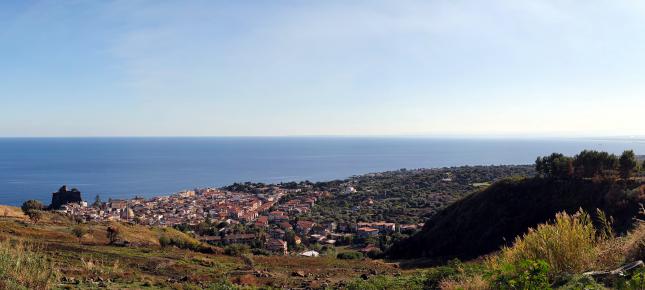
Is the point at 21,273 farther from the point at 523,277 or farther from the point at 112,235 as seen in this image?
the point at 112,235

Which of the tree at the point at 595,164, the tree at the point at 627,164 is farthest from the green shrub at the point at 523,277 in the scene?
the tree at the point at 595,164

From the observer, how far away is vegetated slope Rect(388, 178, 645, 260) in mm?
24844

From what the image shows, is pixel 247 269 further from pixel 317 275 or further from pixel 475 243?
pixel 475 243

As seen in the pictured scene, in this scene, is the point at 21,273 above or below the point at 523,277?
below

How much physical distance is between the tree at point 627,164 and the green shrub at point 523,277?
85.5 feet

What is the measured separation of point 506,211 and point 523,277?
25.8 metres

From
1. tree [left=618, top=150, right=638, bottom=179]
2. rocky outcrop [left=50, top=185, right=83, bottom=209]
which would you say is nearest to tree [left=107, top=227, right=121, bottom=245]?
tree [left=618, top=150, right=638, bottom=179]

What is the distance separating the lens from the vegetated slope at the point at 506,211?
2484 cm

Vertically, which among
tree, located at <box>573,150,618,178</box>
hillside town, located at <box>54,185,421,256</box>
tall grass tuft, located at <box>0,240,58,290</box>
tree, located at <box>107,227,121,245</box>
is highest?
tree, located at <box>573,150,618,178</box>

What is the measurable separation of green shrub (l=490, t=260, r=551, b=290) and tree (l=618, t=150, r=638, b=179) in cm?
2607

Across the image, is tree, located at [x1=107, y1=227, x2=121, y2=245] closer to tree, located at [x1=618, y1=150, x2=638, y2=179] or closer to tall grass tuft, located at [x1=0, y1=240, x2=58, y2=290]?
tall grass tuft, located at [x1=0, y1=240, x2=58, y2=290]

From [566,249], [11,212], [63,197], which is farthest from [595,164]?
[63,197]

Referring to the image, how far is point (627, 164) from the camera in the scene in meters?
26.7

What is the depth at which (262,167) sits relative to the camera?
154375 millimetres
